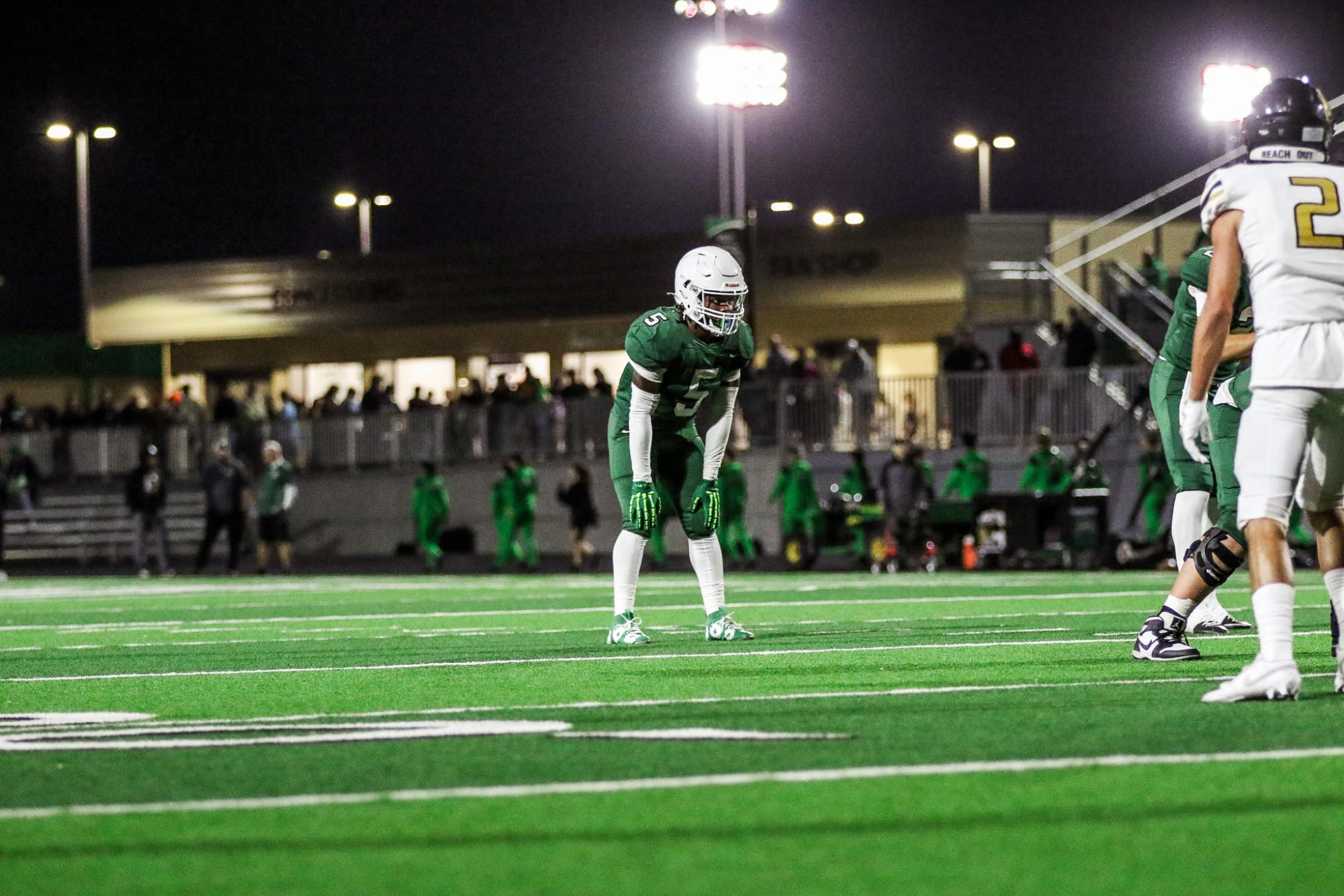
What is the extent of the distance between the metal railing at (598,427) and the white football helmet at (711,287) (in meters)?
18.6

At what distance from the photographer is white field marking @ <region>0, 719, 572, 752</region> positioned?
257 inches

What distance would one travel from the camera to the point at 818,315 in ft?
152

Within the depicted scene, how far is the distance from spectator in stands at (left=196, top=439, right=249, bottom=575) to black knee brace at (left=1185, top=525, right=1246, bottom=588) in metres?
22.2

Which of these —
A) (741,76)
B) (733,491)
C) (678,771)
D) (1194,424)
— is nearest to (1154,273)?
(733,491)

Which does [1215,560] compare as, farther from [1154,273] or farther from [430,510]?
[430,510]

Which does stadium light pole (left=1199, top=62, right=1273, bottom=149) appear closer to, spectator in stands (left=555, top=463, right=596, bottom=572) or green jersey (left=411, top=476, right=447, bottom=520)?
spectator in stands (left=555, top=463, right=596, bottom=572)

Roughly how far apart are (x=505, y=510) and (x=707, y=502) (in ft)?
70.4

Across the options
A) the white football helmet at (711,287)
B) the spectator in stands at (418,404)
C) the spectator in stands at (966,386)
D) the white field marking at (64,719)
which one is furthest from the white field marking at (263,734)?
the spectator in stands at (418,404)

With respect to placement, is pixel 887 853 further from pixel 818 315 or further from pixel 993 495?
pixel 818 315

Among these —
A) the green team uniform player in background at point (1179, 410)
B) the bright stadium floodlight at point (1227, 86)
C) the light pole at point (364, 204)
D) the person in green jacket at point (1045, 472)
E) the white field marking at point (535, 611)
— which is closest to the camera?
the green team uniform player in background at point (1179, 410)

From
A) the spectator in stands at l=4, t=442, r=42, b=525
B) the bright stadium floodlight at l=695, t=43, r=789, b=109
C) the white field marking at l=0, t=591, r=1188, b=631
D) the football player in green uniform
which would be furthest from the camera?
the spectator in stands at l=4, t=442, r=42, b=525

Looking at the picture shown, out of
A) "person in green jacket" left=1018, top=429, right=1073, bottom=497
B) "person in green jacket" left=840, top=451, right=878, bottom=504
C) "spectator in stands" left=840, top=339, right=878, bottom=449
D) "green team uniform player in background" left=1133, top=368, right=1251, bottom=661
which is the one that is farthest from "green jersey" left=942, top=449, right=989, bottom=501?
"green team uniform player in background" left=1133, top=368, right=1251, bottom=661

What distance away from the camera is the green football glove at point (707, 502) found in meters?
11.6

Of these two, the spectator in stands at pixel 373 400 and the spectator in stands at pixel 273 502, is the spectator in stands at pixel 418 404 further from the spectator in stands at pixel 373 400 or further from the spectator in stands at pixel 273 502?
the spectator in stands at pixel 273 502
